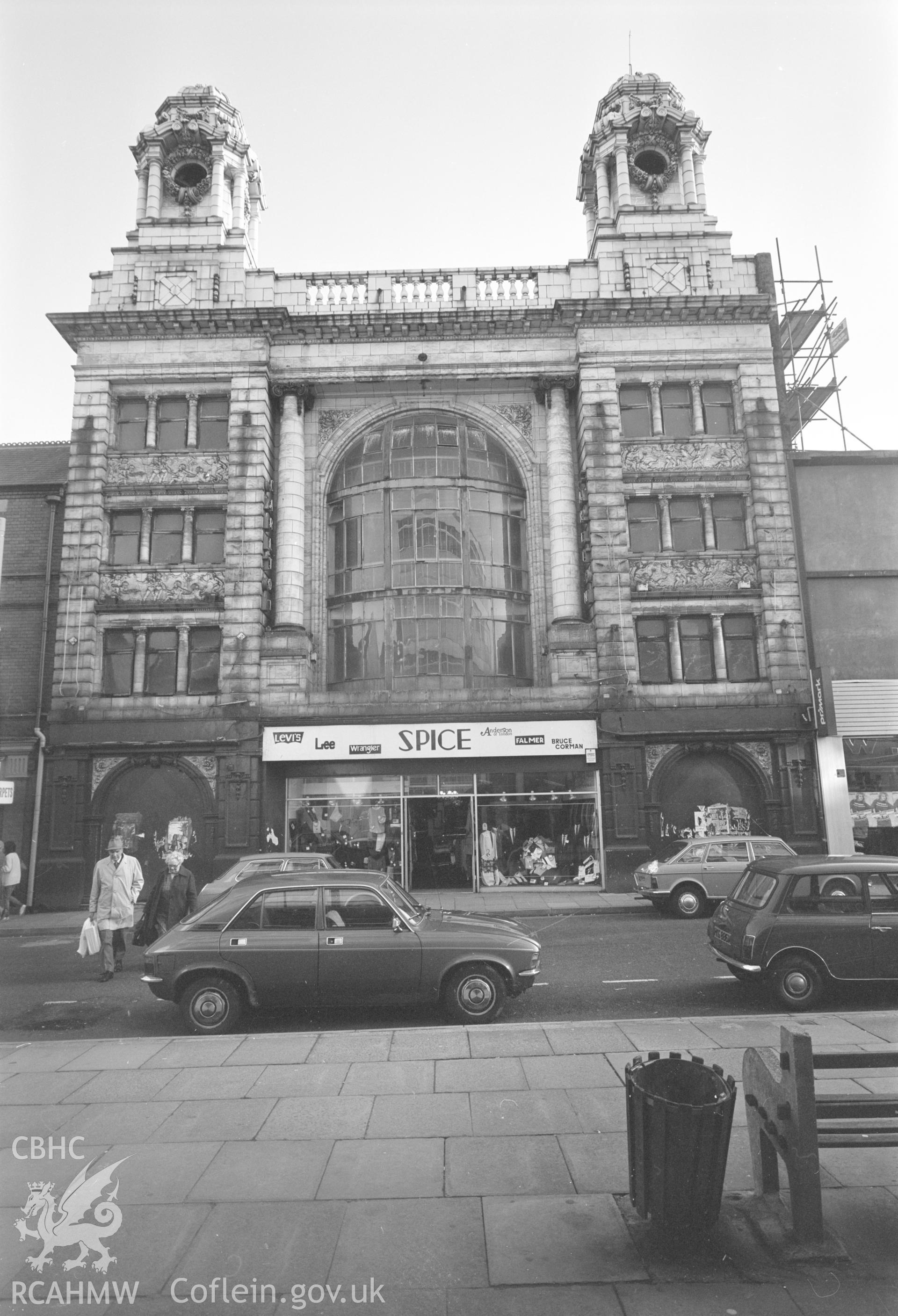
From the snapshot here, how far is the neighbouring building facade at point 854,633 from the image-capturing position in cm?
2347

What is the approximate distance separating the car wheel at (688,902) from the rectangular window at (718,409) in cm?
1456

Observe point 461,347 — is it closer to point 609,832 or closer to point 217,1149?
point 609,832

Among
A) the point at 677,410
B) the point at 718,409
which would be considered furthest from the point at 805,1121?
the point at 718,409

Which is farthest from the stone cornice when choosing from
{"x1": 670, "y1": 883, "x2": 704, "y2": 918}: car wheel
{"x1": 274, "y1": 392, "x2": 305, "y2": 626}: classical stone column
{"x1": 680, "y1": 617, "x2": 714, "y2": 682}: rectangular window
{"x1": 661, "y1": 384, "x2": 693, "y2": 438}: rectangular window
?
{"x1": 670, "y1": 883, "x2": 704, "y2": 918}: car wheel

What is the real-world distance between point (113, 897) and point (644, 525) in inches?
733

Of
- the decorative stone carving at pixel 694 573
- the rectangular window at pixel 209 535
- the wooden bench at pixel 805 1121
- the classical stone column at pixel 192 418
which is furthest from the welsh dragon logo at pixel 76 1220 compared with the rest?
the classical stone column at pixel 192 418

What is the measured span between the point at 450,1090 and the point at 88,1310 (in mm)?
3307

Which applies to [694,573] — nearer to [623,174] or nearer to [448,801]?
[448,801]

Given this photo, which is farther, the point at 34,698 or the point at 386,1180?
the point at 34,698

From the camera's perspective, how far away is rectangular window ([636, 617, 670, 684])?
24391 millimetres

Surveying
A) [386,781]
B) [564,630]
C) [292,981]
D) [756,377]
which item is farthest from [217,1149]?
[756,377]

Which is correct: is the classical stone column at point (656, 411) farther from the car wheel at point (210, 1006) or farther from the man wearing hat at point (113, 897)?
the car wheel at point (210, 1006)

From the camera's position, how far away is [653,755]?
23.6 metres

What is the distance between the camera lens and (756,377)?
84.3 ft
